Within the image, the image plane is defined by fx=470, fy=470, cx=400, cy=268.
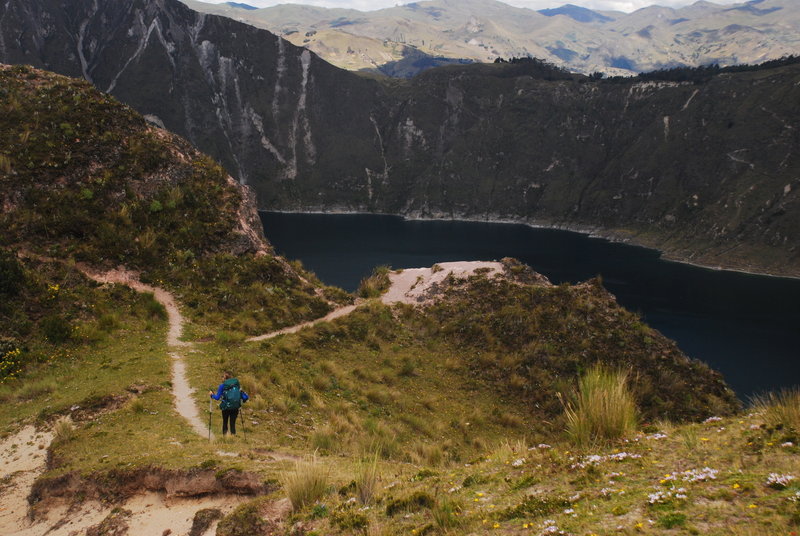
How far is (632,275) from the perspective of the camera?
108 meters

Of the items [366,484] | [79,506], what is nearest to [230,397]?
[79,506]

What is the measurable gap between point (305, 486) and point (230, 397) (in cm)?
680

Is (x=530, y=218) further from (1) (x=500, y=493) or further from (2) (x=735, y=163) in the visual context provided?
(1) (x=500, y=493)

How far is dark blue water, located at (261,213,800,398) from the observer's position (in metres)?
65.5

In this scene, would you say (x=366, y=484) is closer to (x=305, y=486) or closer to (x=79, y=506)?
(x=305, y=486)

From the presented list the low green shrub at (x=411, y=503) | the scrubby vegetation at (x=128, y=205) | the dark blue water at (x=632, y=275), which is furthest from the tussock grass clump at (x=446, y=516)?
the dark blue water at (x=632, y=275)

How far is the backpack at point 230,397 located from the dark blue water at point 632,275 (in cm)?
5678

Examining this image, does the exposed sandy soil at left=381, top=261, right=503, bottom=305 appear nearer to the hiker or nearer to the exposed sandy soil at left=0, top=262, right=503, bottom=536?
the exposed sandy soil at left=0, top=262, right=503, bottom=536

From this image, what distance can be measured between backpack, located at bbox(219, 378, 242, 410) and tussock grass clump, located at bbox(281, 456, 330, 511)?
6.09m

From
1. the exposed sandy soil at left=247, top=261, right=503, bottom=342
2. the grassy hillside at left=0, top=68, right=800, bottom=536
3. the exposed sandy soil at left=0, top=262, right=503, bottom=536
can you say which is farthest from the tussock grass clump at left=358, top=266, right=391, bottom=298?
→ the exposed sandy soil at left=0, top=262, right=503, bottom=536

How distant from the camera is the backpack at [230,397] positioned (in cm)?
1484

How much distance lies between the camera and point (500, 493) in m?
8.73

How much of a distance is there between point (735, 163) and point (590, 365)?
15712 cm

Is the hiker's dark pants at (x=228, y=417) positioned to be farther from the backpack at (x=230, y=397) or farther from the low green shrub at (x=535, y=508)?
the low green shrub at (x=535, y=508)
